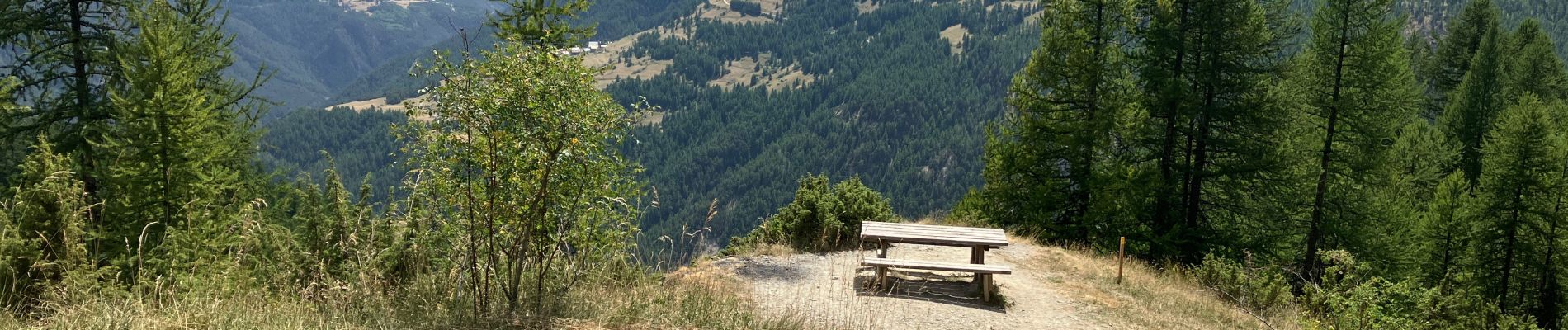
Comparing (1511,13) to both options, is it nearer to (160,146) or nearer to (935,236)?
(935,236)

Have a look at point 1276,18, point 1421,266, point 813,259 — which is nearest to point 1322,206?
point 1276,18

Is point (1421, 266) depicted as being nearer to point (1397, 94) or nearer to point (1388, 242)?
point (1388, 242)

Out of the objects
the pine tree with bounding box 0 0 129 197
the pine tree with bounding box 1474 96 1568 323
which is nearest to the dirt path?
the pine tree with bounding box 0 0 129 197

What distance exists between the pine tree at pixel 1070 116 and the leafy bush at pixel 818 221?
581 cm

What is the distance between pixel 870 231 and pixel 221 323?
271 inches

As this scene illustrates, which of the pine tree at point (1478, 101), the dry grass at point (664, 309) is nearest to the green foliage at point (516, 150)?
the dry grass at point (664, 309)

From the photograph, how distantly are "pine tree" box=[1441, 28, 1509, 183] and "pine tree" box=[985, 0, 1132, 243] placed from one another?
82.8 ft

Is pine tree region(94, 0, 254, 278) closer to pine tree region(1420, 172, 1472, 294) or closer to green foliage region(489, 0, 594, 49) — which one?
green foliage region(489, 0, 594, 49)

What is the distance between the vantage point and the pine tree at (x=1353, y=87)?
17953mm

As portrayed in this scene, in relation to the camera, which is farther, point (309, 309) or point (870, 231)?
point (870, 231)

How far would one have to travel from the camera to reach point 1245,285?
1129 centimetres

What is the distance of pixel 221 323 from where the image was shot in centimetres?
482

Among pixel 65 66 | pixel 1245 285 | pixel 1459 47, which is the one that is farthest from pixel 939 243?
pixel 1459 47

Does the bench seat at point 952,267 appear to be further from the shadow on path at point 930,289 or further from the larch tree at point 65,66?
the larch tree at point 65,66
